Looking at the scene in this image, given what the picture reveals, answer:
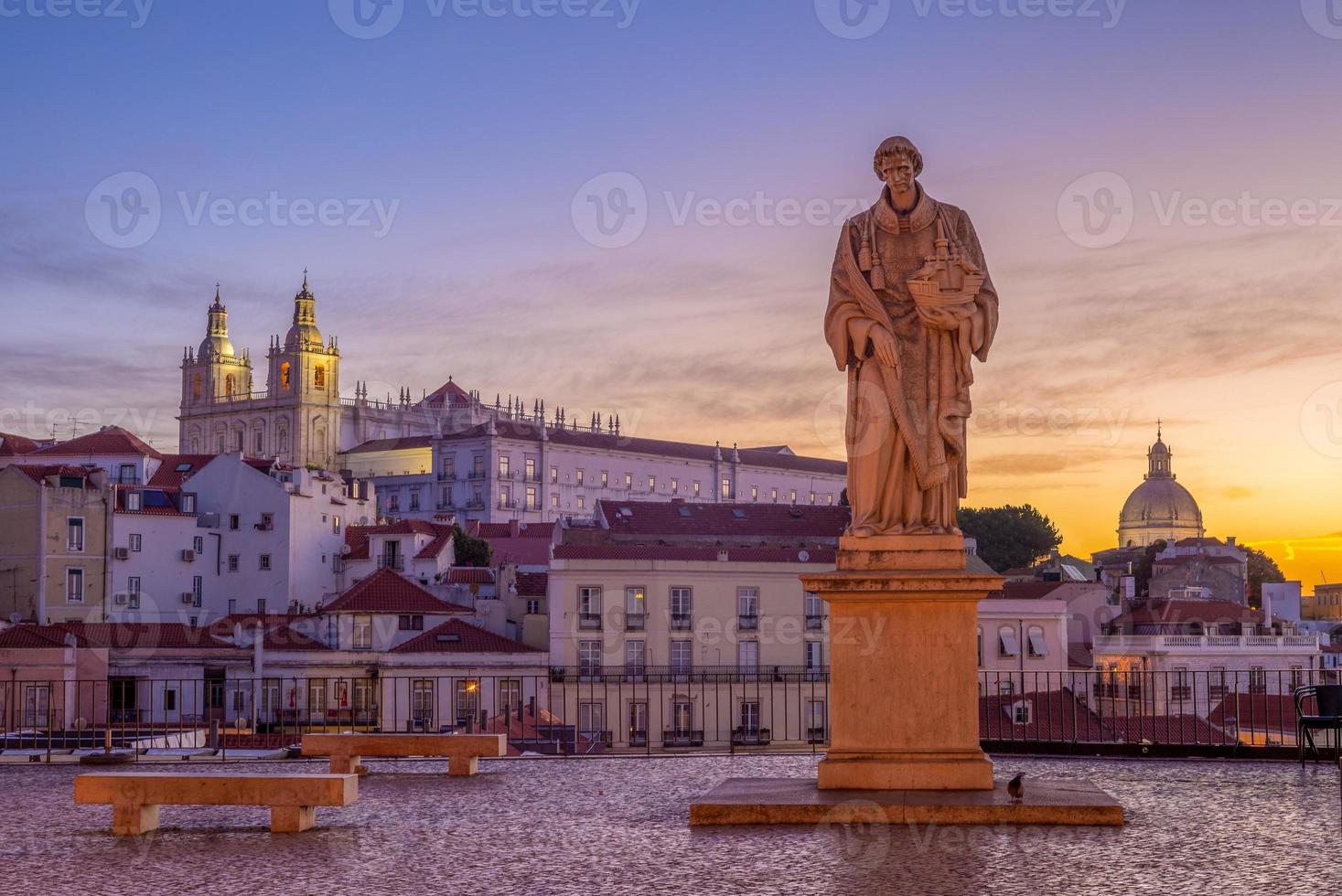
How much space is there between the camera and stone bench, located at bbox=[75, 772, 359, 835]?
395 inches

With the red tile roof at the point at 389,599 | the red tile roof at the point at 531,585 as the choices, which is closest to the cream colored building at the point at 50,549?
the red tile roof at the point at 389,599

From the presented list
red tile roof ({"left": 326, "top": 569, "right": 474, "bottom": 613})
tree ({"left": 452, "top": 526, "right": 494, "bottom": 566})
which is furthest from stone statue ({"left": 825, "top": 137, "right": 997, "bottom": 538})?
tree ({"left": 452, "top": 526, "right": 494, "bottom": 566})

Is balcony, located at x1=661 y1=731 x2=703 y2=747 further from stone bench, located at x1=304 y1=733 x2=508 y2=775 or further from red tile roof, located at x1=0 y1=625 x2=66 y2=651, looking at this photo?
stone bench, located at x1=304 y1=733 x2=508 y2=775

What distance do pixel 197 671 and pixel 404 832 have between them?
54101 mm

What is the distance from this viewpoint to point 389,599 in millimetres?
63719

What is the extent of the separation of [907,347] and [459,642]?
48.9 m

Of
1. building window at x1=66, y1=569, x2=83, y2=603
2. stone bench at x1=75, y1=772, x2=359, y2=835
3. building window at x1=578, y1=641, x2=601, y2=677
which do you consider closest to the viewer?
stone bench at x1=75, y1=772, x2=359, y2=835

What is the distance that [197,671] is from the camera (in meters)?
61.4

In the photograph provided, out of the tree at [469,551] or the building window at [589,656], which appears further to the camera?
the tree at [469,551]

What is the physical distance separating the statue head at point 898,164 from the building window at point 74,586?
222 ft

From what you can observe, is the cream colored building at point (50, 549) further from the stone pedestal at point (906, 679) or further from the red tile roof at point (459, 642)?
the stone pedestal at point (906, 679)

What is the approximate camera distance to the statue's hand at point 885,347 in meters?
10.9

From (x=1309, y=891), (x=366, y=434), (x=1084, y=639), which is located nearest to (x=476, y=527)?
(x=1084, y=639)

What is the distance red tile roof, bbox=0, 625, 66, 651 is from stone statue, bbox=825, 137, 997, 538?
47.7m
